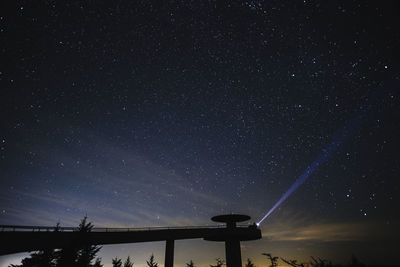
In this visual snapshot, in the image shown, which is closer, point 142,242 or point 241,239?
point 142,242

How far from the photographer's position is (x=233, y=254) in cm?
3988

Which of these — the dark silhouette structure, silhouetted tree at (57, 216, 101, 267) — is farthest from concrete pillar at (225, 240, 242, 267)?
silhouetted tree at (57, 216, 101, 267)

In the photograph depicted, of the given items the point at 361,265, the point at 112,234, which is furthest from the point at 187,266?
the point at 361,265

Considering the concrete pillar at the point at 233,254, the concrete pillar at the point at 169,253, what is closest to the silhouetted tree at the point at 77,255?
the concrete pillar at the point at 169,253

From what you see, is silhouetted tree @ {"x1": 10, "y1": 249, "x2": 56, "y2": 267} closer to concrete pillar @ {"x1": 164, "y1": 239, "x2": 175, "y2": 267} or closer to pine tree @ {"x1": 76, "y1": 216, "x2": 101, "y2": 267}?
pine tree @ {"x1": 76, "y1": 216, "x2": 101, "y2": 267}

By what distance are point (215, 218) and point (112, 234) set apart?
17.0m

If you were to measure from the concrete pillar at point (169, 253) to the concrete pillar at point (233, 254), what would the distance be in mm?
10047

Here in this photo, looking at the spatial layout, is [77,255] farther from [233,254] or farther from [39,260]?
[233,254]

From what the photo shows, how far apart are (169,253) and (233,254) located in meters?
11.5

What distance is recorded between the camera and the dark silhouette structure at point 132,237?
22.1 metres

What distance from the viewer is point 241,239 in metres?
42.0

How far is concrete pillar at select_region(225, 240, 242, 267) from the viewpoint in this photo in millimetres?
38781

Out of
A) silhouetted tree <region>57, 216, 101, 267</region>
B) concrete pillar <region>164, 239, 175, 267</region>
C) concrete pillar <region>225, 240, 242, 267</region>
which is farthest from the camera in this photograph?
concrete pillar <region>225, 240, 242, 267</region>

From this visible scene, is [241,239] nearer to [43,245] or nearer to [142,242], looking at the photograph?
[142,242]
